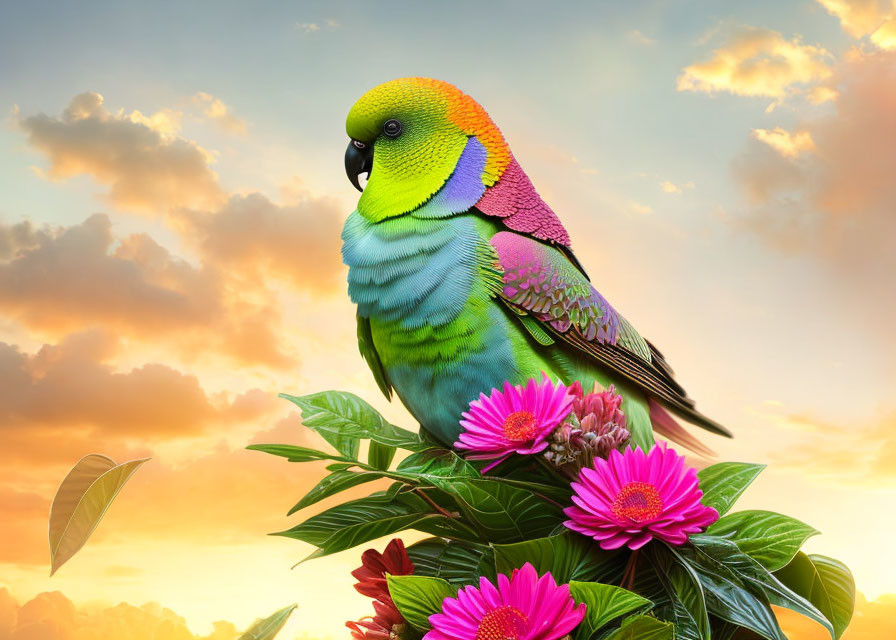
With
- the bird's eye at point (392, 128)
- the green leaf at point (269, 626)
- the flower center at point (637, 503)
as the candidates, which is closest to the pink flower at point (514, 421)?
the flower center at point (637, 503)

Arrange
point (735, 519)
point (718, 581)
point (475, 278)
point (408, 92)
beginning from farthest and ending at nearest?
1. point (408, 92)
2. point (475, 278)
3. point (735, 519)
4. point (718, 581)

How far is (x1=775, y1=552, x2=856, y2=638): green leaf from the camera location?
110cm

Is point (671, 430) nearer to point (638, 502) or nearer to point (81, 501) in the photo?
point (638, 502)

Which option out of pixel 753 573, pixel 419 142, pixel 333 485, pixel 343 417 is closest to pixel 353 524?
pixel 333 485

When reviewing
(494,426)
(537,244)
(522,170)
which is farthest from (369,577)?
(522,170)

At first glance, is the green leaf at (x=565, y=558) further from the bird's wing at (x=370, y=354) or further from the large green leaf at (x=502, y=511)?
the bird's wing at (x=370, y=354)

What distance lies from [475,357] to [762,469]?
1.43 feet

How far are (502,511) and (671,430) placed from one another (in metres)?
0.56

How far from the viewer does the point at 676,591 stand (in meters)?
0.91

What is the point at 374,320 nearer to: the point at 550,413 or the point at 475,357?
the point at 475,357

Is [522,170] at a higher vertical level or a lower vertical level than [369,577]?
higher

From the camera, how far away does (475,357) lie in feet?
4.00

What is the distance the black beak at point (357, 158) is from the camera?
4.73ft

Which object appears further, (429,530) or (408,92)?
(408,92)
